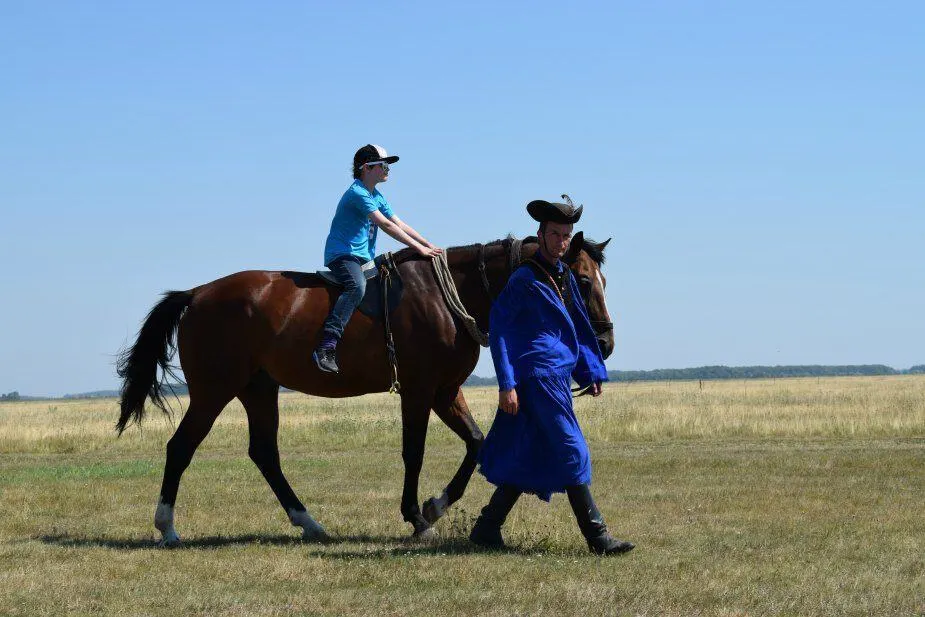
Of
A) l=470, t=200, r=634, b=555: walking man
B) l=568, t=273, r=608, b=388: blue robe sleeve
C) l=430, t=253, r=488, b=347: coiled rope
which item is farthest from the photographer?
l=430, t=253, r=488, b=347: coiled rope

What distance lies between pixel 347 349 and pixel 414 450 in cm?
93

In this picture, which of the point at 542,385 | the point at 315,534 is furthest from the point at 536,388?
the point at 315,534

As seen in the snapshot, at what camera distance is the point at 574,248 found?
800 centimetres

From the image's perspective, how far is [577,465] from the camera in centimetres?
739

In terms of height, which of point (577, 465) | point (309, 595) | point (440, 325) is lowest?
point (309, 595)

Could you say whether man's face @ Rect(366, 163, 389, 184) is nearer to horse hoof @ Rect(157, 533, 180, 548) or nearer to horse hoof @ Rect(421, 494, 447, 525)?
horse hoof @ Rect(421, 494, 447, 525)

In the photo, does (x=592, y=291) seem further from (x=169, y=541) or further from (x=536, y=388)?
(x=169, y=541)

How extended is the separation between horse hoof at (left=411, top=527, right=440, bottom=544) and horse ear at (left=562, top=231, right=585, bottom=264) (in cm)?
235

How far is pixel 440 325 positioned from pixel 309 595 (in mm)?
2777

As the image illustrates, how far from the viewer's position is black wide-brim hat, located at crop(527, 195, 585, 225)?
24.4ft

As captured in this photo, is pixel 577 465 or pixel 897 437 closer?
pixel 577 465

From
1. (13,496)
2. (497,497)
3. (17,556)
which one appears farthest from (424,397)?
(13,496)

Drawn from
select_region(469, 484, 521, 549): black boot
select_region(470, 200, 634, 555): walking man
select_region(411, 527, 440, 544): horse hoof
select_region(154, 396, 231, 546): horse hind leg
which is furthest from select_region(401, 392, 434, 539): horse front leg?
select_region(154, 396, 231, 546): horse hind leg

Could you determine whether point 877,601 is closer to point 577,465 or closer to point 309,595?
point 577,465
